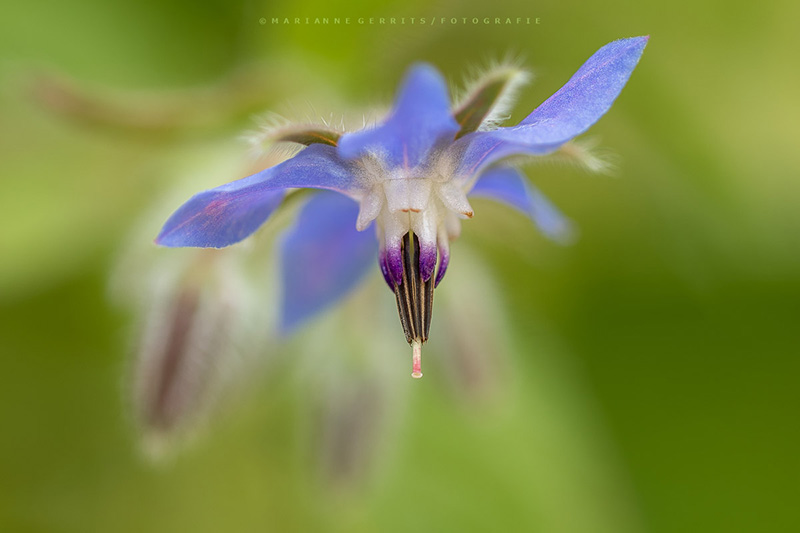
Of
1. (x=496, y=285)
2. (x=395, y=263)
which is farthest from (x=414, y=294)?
(x=496, y=285)

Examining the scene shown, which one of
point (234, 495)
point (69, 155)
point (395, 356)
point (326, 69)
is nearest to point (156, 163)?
point (69, 155)

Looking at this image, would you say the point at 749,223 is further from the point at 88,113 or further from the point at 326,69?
the point at 88,113

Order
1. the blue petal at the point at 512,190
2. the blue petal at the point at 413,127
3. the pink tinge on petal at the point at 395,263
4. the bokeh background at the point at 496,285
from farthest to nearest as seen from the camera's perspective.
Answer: the bokeh background at the point at 496,285
the blue petal at the point at 512,190
the pink tinge on petal at the point at 395,263
the blue petal at the point at 413,127

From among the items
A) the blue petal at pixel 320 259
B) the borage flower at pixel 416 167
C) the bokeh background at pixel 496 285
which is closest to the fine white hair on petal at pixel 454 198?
the borage flower at pixel 416 167

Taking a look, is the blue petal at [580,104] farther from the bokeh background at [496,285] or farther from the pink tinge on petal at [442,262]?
the bokeh background at [496,285]

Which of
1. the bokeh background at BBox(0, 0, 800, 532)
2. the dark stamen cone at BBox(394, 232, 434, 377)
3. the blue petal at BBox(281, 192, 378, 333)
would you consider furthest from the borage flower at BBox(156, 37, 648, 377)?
the bokeh background at BBox(0, 0, 800, 532)

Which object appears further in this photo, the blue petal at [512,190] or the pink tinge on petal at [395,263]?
the blue petal at [512,190]
